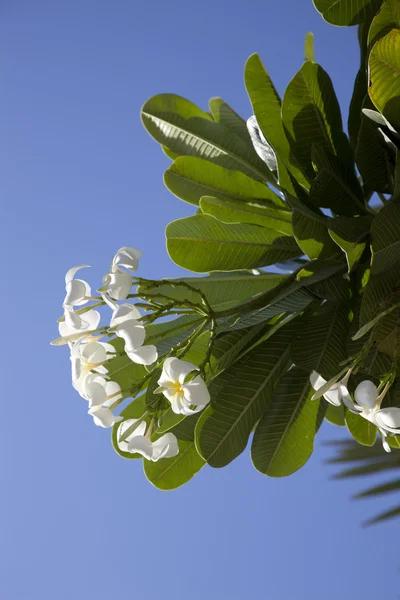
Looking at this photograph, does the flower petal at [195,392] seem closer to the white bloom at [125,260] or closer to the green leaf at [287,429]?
the white bloom at [125,260]

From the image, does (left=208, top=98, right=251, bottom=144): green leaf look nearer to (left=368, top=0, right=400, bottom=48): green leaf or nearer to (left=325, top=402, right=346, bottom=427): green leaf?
(left=368, top=0, right=400, bottom=48): green leaf

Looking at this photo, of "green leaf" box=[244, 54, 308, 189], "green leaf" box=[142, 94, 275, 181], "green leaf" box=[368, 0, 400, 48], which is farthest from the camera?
"green leaf" box=[142, 94, 275, 181]

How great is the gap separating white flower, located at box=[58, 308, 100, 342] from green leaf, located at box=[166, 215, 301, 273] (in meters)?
0.21

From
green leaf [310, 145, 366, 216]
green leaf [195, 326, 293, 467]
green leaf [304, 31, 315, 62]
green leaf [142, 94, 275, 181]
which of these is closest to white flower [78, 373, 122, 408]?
green leaf [195, 326, 293, 467]

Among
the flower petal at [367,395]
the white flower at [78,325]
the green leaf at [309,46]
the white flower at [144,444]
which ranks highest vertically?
the green leaf at [309,46]

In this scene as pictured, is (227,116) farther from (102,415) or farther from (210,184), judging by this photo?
(102,415)

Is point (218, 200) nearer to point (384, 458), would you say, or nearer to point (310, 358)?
point (310, 358)

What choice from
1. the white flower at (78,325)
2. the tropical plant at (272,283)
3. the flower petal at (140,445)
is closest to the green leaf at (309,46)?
the tropical plant at (272,283)

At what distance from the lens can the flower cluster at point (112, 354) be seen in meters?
0.81

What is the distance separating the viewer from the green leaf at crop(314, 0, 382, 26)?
1038 millimetres

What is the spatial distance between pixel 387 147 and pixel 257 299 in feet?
1.03

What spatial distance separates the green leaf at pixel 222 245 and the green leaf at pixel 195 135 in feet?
0.56

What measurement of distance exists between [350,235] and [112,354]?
36cm

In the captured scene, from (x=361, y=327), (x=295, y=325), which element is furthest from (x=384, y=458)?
(x=361, y=327)
